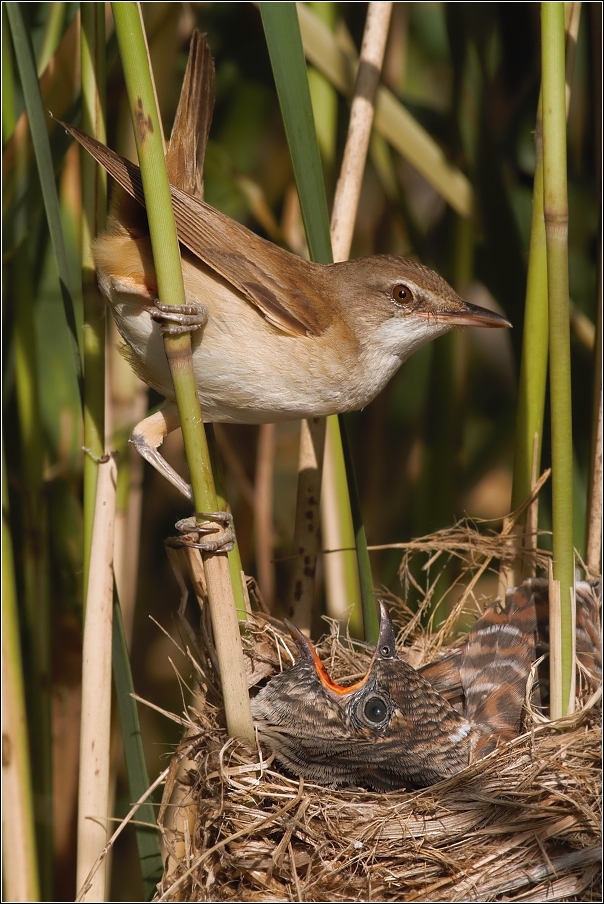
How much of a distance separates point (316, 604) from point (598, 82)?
1.83 metres

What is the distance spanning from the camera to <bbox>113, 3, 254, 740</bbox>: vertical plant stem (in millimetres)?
1249

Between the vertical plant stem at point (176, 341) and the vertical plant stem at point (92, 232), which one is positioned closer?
the vertical plant stem at point (176, 341)

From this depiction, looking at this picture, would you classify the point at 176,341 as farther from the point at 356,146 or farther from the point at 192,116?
the point at 356,146

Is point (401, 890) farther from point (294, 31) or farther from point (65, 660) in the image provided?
point (294, 31)

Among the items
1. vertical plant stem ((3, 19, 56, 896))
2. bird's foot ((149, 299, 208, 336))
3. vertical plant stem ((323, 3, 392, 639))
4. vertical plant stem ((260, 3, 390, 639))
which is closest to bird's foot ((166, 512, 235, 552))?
bird's foot ((149, 299, 208, 336))

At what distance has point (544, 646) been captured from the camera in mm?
1943

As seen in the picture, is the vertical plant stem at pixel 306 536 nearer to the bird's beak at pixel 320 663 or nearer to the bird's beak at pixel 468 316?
the bird's beak at pixel 320 663

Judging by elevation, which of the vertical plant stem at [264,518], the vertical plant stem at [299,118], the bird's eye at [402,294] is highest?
the vertical plant stem at [299,118]

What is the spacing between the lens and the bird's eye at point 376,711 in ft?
6.21

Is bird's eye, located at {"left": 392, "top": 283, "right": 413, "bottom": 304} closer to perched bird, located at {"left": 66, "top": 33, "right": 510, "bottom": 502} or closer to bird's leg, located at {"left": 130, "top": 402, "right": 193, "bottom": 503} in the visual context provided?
perched bird, located at {"left": 66, "top": 33, "right": 510, "bottom": 502}

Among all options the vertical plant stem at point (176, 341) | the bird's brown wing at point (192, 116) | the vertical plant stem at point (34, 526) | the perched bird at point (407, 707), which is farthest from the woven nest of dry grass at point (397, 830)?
the bird's brown wing at point (192, 116)

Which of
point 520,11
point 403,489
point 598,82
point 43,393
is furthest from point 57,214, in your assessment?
point 520,11

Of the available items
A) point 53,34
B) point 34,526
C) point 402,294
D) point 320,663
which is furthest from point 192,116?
point 320,663

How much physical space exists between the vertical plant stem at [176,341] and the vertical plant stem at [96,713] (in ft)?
1.09
